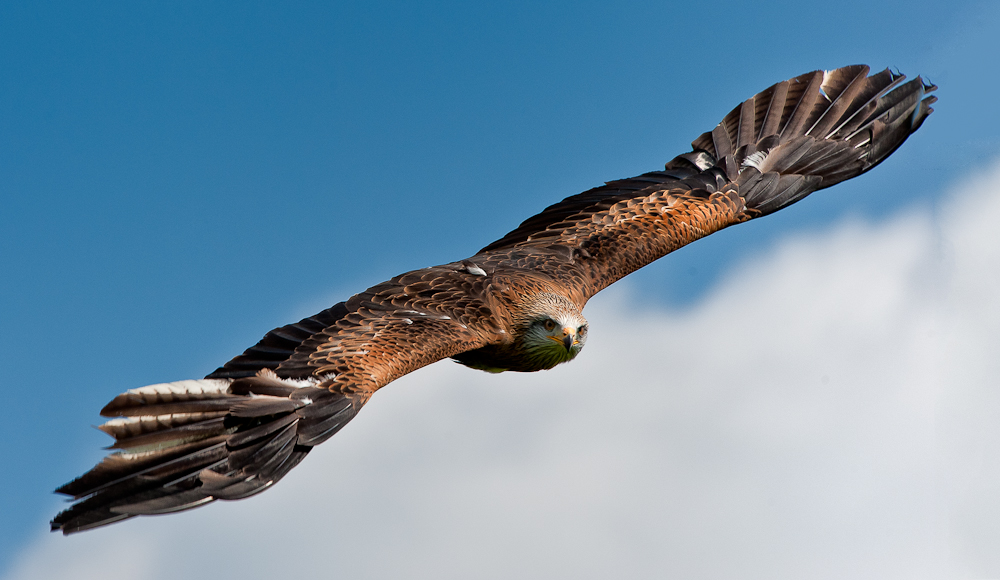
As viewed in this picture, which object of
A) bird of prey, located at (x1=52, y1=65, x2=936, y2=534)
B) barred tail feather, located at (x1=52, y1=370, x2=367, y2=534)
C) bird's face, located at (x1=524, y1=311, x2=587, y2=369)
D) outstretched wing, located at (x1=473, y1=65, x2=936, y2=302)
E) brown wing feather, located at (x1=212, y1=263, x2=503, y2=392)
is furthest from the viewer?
outstretched wing, located at (x1=473, y1=65, x2=936, y2=302)

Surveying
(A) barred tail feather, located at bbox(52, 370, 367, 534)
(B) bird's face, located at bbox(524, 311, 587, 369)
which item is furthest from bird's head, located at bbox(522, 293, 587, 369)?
(A) barred tail feather, located at bbox(52, 370, 367, 534)

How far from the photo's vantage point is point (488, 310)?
9.95 meters

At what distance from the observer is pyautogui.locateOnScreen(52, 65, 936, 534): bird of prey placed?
7715 millimetres

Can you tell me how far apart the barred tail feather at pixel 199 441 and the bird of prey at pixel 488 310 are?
11mm

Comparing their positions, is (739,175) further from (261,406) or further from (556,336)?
(261,406)

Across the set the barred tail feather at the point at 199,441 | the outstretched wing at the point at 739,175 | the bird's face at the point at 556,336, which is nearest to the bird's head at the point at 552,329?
the bird's face at the point at 556,336

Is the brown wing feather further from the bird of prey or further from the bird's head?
the bird's head

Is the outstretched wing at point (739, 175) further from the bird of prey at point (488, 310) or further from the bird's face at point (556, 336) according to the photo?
the bird's face at point (556, 336)

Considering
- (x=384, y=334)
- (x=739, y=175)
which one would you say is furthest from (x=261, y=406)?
(x=739, y=175)

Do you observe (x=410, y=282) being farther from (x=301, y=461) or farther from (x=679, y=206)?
(x=679, y=206)

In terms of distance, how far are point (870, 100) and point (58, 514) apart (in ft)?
35.4

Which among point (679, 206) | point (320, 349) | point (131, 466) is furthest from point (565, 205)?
point (131, 466)

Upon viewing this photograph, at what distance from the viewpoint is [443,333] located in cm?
941

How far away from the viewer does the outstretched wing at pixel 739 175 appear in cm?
1165
